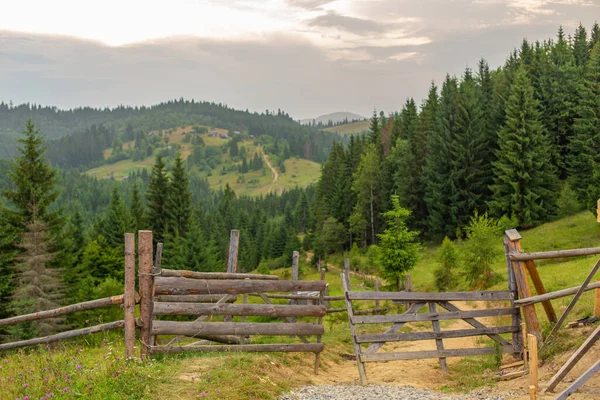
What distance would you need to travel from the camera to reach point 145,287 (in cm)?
931

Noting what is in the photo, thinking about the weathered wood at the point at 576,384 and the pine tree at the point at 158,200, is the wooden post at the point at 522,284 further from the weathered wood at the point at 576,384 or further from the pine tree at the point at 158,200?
the pine tree at the point at 158,200

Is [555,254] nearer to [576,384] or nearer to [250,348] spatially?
[576,384]

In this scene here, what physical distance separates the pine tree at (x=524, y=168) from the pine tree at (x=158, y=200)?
33.4 meters

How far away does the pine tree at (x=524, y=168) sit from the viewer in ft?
156

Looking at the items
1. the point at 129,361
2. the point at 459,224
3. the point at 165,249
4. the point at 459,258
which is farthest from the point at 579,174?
the point at 129,361

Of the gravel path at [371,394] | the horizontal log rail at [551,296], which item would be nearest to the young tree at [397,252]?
the horizontal log rail at [551,296]

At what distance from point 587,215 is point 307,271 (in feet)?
113

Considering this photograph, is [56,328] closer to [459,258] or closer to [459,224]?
[459,258]

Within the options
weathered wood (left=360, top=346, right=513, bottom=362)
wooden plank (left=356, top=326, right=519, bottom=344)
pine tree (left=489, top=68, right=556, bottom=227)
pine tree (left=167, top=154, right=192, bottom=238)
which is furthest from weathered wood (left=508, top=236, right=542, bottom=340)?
pine tree (left=167, top=154, right=192, bottom=238)

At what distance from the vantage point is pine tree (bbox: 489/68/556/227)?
47.4 metres

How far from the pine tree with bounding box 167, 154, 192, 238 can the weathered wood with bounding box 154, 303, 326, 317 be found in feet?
140

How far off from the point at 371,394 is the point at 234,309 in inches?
124

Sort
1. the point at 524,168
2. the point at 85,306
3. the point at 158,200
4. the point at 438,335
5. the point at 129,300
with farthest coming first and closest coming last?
the point at 158,200
the point at 524,168
the point at 438,335
the point at 85,306
the point at 129,300

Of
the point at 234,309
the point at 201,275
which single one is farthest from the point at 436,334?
the point at 201,275
